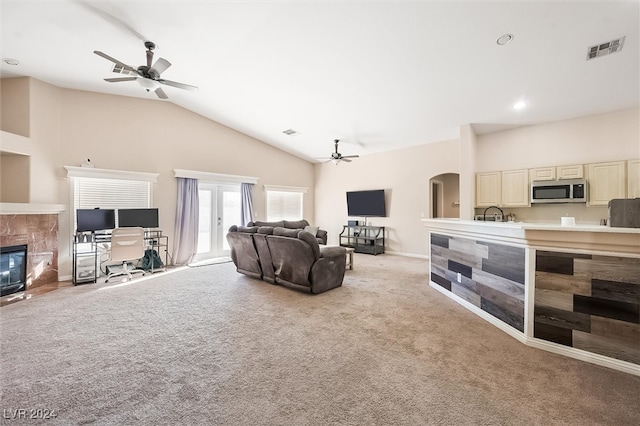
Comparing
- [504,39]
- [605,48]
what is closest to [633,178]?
[605,48]

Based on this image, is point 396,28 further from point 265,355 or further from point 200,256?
point 200,256

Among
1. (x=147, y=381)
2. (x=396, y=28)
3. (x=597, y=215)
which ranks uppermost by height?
(x=396, y=28)

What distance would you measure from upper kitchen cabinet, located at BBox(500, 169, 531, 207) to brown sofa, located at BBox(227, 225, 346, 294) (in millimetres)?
3745

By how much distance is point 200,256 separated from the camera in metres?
6.51

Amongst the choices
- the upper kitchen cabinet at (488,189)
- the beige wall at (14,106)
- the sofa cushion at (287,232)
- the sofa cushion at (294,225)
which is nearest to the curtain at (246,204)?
the sofa cushion at (294,225)

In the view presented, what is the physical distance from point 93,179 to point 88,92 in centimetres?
173

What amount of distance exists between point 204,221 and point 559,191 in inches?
303

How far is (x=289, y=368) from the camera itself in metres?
2.07

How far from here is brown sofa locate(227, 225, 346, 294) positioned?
382 centimetres

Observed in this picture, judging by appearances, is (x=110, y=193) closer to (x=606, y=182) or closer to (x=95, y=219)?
(x=95, y=219)

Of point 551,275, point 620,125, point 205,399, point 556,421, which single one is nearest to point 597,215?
point 620,125

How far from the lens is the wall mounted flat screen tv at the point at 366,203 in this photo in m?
7.50

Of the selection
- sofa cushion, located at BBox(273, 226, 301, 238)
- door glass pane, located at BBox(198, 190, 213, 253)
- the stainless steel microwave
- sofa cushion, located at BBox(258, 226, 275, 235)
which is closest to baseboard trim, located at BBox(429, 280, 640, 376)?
sofa cushion, located at BBox(273, 226, 301, 238)

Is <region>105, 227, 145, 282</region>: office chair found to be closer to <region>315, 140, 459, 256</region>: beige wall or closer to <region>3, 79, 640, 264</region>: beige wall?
<region>3, 79, 640, 264</region>: beige wall
